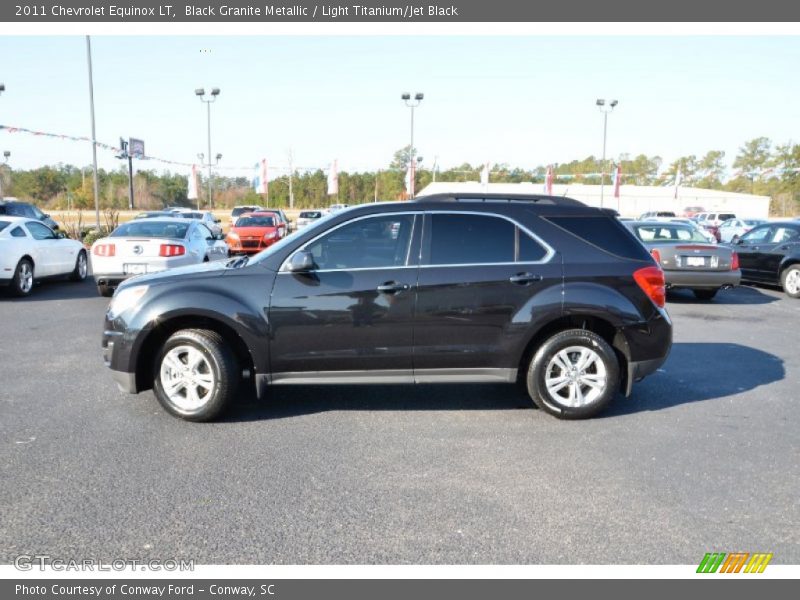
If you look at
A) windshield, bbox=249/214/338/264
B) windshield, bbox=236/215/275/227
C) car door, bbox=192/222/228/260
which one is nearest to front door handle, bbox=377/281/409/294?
windshield, bbox=249/214/338/264

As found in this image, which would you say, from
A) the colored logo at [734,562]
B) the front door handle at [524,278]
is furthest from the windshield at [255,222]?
the colored logo at [734,562]

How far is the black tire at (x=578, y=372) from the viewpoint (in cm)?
548

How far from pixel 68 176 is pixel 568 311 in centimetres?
9280

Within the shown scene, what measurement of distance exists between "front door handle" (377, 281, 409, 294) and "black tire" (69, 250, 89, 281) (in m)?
11.4

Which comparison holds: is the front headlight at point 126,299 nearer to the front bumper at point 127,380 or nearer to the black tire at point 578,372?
the front bumper at point 127,380

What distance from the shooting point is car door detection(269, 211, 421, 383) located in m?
5.29

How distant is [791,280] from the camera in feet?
44.1

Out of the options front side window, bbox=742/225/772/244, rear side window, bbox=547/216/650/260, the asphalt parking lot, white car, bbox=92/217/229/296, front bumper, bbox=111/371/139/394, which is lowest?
the asphalt parking lot

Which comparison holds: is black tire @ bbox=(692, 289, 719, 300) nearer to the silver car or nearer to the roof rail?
the silver car

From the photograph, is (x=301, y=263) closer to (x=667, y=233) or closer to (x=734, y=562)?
(x=734, y=562)

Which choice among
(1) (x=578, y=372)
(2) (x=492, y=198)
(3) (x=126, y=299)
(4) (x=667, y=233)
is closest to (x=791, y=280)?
(4) (x=667, y=233)

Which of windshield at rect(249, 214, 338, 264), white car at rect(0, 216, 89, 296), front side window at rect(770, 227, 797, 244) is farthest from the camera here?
front side window at rect(770, 227, 797, 244)

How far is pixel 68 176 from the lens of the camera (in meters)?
85.4

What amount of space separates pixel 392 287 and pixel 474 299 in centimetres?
68
